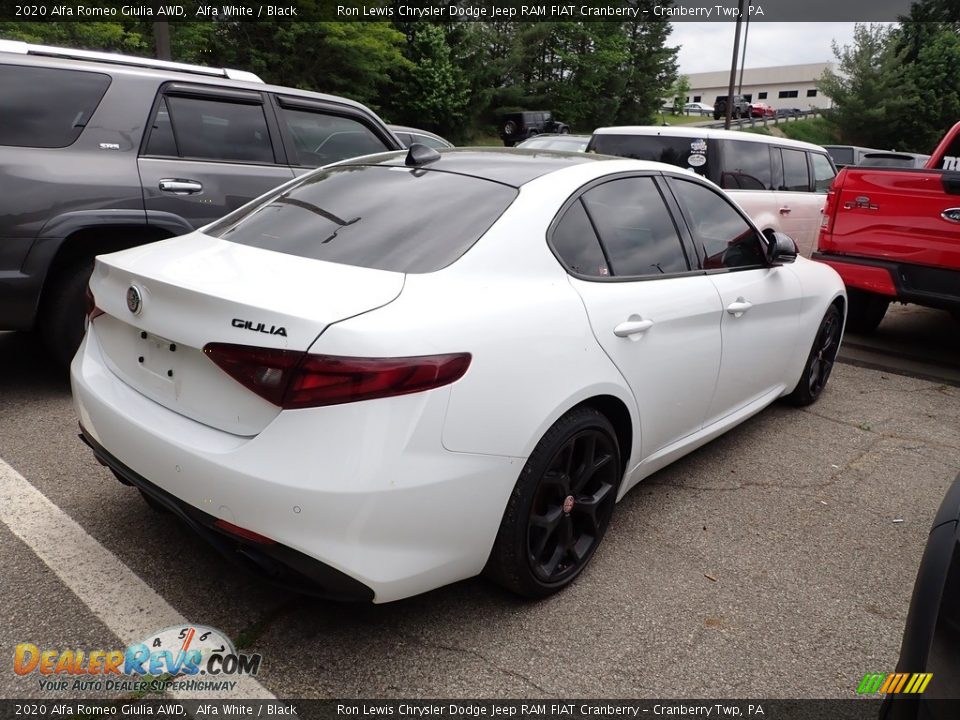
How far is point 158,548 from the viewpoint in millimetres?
2816

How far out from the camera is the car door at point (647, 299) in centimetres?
277

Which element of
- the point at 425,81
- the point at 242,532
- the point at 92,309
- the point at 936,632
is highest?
the point at 425,81

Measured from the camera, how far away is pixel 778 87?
9494 centimetres

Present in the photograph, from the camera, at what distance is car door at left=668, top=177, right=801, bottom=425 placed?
3.50 metres

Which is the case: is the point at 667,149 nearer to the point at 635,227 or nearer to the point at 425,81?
the point at 635,227

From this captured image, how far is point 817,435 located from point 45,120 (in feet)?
15.7

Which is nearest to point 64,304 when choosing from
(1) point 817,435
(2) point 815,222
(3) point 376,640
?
(3) point 376,640

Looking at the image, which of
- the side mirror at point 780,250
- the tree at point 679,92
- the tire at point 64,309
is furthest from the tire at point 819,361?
the tree at point 679,92

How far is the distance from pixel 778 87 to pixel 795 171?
3882 inches

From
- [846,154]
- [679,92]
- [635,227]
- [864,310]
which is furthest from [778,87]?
[635,227]

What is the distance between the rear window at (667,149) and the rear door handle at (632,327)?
4976 mm

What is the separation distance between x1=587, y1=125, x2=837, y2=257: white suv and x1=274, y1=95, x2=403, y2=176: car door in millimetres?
Answer: 2804

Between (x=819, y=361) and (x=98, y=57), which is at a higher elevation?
(x=98, y=57)

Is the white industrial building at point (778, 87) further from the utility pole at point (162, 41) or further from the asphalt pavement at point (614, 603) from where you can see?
the asphalt pavement at point (614, 603)
